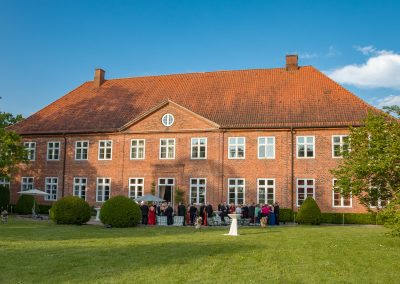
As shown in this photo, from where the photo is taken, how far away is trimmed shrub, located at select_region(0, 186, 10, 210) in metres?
34.4

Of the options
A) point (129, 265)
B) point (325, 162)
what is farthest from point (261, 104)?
point (129, 265)

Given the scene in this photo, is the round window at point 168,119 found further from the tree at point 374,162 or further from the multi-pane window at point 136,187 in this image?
the tree at point 374,162

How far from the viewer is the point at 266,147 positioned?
30891mm

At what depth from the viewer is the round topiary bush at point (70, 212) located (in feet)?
78.5

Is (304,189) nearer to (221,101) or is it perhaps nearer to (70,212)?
(221,101)

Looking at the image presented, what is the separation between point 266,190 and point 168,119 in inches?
325

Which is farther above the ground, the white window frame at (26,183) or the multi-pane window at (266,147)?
the multi-pane window at (266,147)

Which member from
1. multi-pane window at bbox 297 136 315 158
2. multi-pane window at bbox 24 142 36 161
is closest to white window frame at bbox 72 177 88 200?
multi-pane window at bbox 24 142 36 161

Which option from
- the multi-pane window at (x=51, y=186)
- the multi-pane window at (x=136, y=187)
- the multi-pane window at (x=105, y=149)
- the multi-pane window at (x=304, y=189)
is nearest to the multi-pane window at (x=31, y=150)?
the multi-pane window at (x=51, y=186)

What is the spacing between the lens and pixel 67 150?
1405 inches

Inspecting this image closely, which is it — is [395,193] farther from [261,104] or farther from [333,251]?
[261,104]

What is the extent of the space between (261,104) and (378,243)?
1723 centimetres

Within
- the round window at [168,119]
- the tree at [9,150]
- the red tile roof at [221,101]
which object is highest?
the red tile roof at [221,101]

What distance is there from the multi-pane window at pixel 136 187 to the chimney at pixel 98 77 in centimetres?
1082
